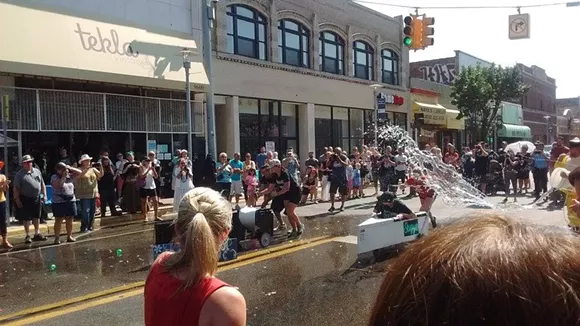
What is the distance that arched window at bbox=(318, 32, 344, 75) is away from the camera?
2647cm

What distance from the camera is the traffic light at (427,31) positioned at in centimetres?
1573

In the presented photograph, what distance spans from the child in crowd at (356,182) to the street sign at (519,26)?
6.50 meters

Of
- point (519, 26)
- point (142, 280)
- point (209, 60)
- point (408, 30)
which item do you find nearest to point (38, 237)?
point (142, 280)

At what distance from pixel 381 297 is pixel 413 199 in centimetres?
1697

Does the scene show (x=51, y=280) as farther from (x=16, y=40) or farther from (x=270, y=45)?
(x=270, y=45)

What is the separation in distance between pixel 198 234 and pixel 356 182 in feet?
52.7

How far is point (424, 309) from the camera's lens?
0.90m

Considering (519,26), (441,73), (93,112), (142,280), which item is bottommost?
(142,280)

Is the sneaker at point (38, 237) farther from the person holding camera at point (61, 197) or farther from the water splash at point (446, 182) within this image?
the water splash at point (446, 182)

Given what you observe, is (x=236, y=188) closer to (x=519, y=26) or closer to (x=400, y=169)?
(x=400, y=169)

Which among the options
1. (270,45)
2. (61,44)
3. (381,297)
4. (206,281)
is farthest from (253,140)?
(381,297)

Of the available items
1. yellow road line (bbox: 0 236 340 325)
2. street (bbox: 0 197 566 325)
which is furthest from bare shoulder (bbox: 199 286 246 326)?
yellow road line (bbox: 0 236 340 325)

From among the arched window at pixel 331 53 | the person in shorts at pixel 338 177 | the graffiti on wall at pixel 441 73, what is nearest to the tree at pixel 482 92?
the graffiti on wall at pixel 441 73

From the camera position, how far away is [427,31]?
15766 millimetres
